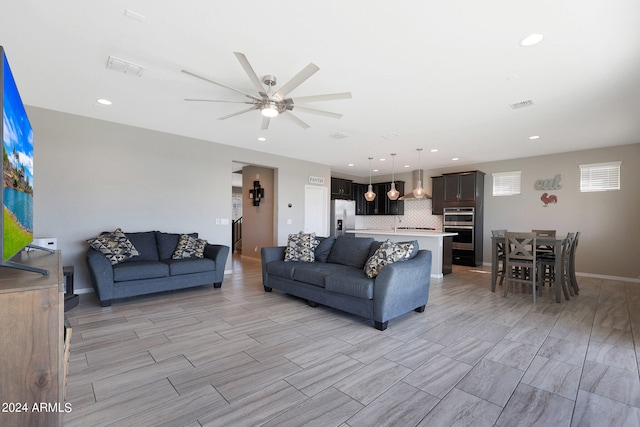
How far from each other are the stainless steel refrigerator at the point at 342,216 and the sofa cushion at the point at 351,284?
5256 mm

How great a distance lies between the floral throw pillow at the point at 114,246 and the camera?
161 inches

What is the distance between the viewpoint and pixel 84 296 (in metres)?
4.31

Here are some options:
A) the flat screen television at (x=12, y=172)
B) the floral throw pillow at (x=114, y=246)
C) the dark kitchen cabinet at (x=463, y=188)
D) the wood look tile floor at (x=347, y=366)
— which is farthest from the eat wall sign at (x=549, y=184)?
the flat screen television at (x=12, y=172)

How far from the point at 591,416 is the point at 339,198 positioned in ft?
25.9

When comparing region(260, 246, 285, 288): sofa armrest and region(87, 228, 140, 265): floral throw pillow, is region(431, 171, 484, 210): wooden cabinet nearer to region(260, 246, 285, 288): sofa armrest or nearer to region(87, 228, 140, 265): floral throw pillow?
region(260, 246, 285, 288): sofa armrest

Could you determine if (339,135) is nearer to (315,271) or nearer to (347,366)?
(315,271)

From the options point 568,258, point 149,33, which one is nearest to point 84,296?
point 149,33

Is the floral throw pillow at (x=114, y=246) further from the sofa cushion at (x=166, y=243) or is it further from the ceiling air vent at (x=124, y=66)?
the ceiling air vent at (x=124, y=66)

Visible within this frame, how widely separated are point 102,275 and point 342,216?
21.6ft

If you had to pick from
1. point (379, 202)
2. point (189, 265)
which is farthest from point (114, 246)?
point (379, 202)

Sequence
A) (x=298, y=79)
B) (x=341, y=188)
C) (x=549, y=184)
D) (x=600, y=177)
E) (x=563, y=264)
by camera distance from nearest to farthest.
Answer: (x=298, y=79) < (x=563, y=264) < (x=600, y=177) < (x=549, y=184) < (x=341, y=188)

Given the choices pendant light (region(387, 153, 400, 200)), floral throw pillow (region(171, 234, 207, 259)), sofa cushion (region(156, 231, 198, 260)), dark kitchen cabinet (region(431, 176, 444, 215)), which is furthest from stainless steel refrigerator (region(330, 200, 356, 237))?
sofa cushion (region(156, 231, 198, 260))

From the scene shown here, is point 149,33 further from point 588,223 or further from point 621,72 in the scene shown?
point 588,223

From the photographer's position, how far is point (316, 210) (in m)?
8.16
